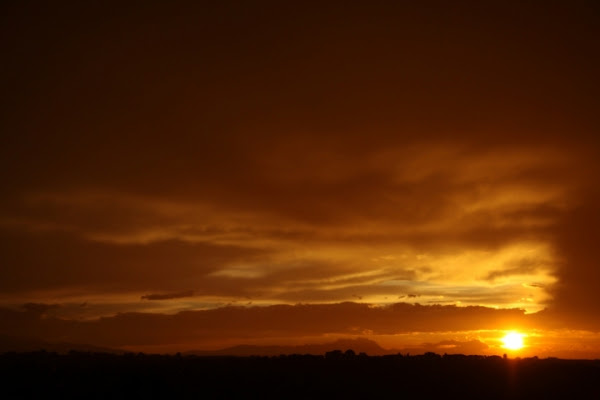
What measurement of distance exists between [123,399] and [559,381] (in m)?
45.2

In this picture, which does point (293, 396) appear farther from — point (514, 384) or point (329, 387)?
point (514, 384)

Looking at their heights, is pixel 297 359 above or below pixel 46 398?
above

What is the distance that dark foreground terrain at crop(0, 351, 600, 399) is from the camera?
181 feet

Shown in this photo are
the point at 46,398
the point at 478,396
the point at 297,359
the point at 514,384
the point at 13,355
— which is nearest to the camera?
the point at 46,398

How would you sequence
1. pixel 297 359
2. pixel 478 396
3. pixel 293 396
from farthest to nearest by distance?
pixel 297 359
pixel 478 396
pixel 293 396

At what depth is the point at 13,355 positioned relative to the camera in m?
78.2

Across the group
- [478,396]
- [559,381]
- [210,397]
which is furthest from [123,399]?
[559,381]

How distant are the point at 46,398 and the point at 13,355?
3042 cm

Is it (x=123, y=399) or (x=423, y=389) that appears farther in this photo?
(x=423, y=389)

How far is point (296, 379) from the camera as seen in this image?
6038 centimetres

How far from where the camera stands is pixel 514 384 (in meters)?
64.0

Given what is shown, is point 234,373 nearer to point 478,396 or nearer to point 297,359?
point 297,359

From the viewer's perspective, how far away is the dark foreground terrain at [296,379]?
181 feet

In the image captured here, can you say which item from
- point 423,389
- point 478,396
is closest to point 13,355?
point 423,389
